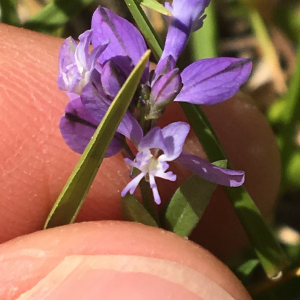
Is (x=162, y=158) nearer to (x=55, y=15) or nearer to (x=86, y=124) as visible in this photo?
(x=86, y=124)

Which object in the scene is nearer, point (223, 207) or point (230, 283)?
point (230, 283)

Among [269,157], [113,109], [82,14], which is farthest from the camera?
[82,14]

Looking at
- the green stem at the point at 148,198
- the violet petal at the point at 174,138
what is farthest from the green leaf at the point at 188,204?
the violet petal at the point at 174,138

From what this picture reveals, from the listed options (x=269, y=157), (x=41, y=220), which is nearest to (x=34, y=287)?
(x=41, y=220)

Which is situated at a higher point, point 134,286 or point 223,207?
point 134,286

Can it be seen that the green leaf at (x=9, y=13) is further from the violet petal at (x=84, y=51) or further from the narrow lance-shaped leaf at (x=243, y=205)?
the violet petal at (x=84, y=51)

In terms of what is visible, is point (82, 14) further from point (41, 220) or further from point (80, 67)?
point (80, 67)

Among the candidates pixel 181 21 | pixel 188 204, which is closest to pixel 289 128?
pixel 188 204
